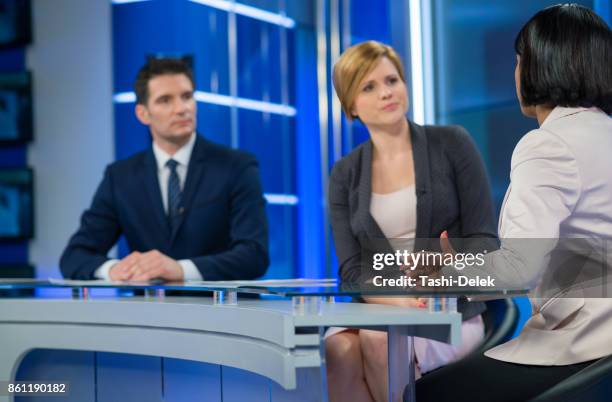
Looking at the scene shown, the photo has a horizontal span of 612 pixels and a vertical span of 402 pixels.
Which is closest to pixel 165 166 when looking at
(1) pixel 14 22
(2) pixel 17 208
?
(2) pixel 17 208

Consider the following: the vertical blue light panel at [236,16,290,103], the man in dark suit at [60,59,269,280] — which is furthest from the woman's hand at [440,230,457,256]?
the vertical blue light panel at [236,16,290,103]

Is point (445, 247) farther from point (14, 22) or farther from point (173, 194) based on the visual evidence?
point (14, 22)

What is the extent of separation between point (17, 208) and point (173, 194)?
2.84 metres

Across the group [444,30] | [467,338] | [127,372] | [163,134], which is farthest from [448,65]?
[127,372]

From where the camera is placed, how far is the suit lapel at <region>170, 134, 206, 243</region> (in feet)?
9.17

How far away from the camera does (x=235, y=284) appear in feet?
5.31

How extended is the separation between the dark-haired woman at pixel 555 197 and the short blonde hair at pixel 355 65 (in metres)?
0.80

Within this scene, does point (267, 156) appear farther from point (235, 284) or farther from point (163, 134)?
point (235, 284)

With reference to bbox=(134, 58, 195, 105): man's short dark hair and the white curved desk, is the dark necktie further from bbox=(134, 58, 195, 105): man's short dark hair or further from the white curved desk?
the white curved desk

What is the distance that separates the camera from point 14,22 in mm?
5336

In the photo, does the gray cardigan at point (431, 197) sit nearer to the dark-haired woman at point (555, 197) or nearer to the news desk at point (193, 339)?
the news desk at point (193, 339)

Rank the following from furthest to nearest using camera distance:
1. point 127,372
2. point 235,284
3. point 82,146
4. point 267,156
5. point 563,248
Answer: point 267,156 → point 82,146 → point 127,372 → point 235,284 → point 563,248

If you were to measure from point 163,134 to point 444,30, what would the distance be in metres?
3.08

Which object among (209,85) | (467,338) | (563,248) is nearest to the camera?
(563,248)
